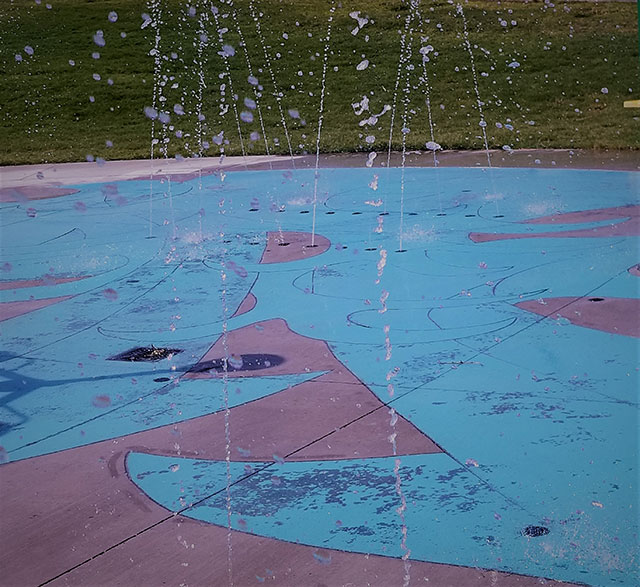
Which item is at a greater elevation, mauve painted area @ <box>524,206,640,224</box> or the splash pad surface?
mauve painted area @ <box>524,206,640,224</box>

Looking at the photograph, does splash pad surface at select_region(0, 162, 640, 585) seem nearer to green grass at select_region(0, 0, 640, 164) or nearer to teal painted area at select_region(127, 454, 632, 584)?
teal painted area at select_region(127, 454, 632, 584)

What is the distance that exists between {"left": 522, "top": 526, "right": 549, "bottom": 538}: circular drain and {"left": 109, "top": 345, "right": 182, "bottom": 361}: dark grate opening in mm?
2712

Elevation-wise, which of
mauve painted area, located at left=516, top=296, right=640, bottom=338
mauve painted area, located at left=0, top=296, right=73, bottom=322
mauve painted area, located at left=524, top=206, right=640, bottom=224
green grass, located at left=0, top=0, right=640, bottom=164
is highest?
green grass, located at left=0, top=0, right=640, bottom=164

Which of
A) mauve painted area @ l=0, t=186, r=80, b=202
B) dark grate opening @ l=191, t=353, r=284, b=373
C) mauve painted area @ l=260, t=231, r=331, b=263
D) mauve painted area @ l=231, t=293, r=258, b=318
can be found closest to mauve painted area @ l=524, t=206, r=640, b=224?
mauve painted area @ l=260, t=231, r=331, b=263

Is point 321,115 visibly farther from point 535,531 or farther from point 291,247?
point 535,531

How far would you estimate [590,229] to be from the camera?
7.85 metres

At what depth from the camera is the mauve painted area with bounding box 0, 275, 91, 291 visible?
7.21 metres

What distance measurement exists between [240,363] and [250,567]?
7.05ft

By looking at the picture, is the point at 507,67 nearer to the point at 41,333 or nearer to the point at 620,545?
the point at 41,333

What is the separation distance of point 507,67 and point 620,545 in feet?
62.3

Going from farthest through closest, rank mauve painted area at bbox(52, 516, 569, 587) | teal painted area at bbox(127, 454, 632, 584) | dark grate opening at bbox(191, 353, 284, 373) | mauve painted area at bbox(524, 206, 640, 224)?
mauve painted area at bbox(524, 206, 640, 224) → dark grate opening at bbox(191, 353, 284, 373) → teal painted area at bbox(127, 454, 632, 584) → mauve painted area at bbox(52, 516, 569, 587)

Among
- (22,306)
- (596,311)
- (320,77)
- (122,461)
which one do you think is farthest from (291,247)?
(320,77)

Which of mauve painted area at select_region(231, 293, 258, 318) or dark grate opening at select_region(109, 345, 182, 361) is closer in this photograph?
dark grate opening at select_region(109, 345, 182, 361)

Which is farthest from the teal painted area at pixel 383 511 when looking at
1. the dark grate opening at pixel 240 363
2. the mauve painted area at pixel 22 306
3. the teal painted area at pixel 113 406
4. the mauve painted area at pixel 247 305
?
the mauve painted area at pixel 22 306
